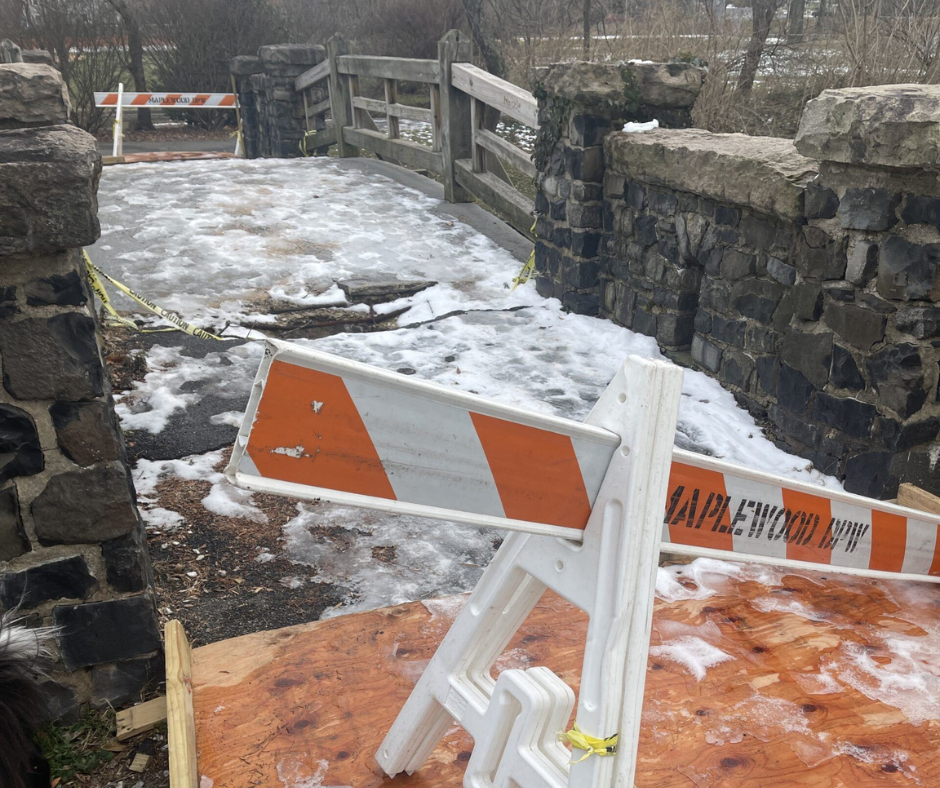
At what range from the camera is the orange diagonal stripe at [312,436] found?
105 cm

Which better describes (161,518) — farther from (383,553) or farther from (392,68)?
(392,68)

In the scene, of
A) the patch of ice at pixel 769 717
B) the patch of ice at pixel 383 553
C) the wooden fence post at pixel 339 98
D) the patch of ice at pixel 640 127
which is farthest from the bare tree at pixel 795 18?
the patch of ice at pixel 769 717

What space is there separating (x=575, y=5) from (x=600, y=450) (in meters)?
14.9

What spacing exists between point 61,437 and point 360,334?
3.08 meters

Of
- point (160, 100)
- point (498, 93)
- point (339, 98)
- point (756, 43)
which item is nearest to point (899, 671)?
point (498, 93)

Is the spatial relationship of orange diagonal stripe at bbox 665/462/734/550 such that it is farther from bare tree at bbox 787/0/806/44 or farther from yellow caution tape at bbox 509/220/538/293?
bare tree at bbox 787/0/806/44

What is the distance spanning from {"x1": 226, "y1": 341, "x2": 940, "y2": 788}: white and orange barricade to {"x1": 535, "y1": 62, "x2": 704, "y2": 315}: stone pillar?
3.85 metres

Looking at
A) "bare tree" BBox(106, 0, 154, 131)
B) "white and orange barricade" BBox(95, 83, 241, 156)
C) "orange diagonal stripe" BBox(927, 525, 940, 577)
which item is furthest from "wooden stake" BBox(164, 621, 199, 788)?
"bare tree" BBox(106, 0, 154, 131)

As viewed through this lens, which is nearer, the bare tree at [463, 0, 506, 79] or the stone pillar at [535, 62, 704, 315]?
the stone pillar at [535, 62, 704, 315]

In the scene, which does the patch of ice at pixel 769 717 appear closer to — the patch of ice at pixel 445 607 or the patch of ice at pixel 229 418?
the patch of ice at pixel 445 607

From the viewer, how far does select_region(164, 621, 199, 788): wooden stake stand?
1693 millimetres

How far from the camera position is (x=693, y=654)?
2.11m

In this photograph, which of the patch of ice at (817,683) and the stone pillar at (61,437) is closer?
the stone pillar at (61,437)

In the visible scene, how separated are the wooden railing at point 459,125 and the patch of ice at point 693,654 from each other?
4132mm
